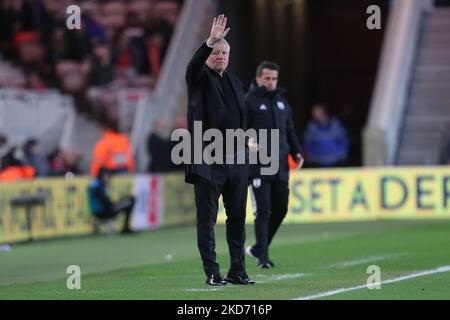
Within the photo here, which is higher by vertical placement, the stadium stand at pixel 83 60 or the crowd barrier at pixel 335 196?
the stadium stand at pixel 83 60

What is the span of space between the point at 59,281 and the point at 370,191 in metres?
12.8

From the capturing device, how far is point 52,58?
30625mm

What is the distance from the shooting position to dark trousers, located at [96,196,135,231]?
A: 23672 mm

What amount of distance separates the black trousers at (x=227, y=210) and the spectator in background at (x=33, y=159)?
11871 mm

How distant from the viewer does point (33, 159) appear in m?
24.8

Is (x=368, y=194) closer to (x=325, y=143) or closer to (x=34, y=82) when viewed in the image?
(x=325, y=143)

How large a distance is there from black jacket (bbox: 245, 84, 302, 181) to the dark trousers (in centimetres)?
838

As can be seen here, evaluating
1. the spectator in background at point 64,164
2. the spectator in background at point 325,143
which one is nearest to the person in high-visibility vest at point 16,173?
the spectator in background at point 64,164

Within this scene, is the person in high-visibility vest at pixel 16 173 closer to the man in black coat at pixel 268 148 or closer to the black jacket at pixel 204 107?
the man in black coat at pixel 268 148

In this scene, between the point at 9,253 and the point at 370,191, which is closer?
the point at 9,253

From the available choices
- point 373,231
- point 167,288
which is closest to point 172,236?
point 373,231

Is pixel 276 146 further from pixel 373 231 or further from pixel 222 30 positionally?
pixel 373 231

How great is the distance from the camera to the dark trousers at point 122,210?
23672 millimetres
